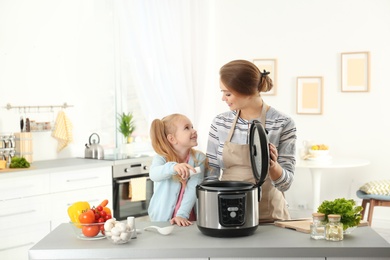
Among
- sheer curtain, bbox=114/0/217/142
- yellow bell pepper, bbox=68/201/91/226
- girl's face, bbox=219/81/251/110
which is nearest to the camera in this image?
yellow bell pepper, bbox=68/201/91/226

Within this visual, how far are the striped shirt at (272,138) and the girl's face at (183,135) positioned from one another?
108 mm

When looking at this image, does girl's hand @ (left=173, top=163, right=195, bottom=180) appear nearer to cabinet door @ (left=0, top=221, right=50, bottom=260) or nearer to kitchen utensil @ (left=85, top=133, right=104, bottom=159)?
cabinet door @ (left=0, top=221, right=50, bottom=260)

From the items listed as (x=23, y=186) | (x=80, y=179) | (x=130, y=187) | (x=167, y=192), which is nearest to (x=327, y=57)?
(x=130, y=187)

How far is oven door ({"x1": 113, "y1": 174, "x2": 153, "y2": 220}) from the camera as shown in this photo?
17.6 feet

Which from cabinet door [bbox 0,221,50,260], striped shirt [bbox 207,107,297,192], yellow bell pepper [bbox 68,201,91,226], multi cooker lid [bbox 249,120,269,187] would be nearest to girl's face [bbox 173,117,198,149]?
striped shirt [bbox 207,107,297,192]

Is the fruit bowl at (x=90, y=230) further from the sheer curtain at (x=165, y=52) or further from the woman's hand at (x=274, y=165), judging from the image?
the sheer curtain at (x=165, y=52)

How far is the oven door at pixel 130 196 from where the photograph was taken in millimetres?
5371

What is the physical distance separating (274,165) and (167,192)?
1.93 ft

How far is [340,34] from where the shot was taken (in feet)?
22.3

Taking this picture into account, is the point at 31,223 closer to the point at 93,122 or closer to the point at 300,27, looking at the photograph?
the point at 93,122

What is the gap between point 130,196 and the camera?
548cm

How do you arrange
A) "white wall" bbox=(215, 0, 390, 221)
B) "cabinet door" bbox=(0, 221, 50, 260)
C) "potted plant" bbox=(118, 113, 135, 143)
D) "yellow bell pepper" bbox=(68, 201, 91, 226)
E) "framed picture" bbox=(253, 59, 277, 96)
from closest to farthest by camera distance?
1. "yellow bell pepper" bbox=(68, 201, 91, 226)
2. "cabinet door" bbox=(0, 221, 50, 260)
3. "potted plant" bbox=(118, 113, 135, 143)
4. "white wall" bbox=(215, 0, 390, 221)
5. "framed picture" bbox=(253, 59, 277, 96)

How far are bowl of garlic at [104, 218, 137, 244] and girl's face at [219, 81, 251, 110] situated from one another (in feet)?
2.57

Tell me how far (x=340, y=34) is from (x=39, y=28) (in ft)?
10.2
